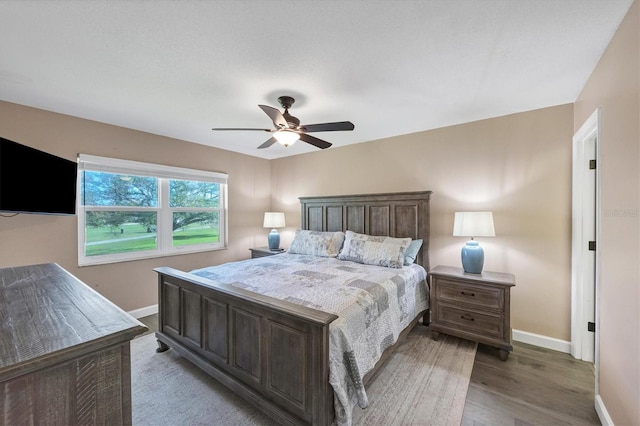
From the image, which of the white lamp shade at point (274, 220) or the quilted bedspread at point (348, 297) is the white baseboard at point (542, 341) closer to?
the quilted bedspread at point (348, 297)

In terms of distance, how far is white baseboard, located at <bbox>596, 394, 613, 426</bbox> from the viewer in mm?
1648

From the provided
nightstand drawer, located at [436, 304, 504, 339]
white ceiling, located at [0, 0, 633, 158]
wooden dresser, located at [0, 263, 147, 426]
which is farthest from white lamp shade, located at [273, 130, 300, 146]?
nightstand drawer, located at [436, 304, 504, 339]

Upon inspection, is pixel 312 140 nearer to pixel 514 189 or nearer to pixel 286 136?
pixel 286 136

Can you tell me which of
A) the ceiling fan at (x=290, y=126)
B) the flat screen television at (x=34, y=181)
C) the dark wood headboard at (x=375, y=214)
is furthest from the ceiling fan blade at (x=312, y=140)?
the flat screen television at (x=34, y=181)

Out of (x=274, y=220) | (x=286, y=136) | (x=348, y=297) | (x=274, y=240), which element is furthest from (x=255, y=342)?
(x=274, y=220)

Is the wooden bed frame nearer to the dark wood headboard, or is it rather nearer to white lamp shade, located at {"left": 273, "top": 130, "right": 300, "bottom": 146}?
the dark wood headboard

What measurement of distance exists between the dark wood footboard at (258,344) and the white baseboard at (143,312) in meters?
1.31

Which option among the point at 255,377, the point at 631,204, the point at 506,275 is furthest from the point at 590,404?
the point at 255,377

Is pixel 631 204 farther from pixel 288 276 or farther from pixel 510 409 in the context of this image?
pixel 288 276

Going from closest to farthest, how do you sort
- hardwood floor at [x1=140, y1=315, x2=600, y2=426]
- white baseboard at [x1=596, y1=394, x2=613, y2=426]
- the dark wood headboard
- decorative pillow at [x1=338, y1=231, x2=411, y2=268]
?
white baseboard at [x1=596, y1=394, x2=613, y2=426] → hardwood floor at [x1=140, y1=315, x2=600, y2=426] → decorative pillow at [x1=338, y1=231, x2=411, y2=268] → the dark wood headboard

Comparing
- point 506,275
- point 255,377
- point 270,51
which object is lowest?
point 255,377

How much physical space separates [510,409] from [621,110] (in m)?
2.08

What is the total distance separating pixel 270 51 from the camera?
1.84 metres

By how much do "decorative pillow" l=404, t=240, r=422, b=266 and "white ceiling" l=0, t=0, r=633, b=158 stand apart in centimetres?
153
